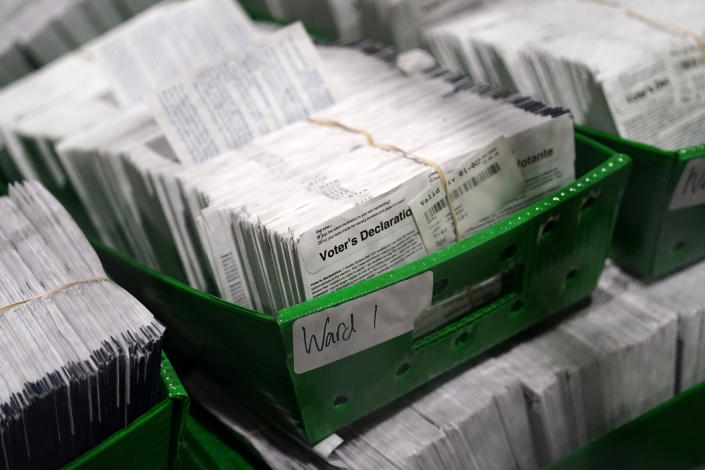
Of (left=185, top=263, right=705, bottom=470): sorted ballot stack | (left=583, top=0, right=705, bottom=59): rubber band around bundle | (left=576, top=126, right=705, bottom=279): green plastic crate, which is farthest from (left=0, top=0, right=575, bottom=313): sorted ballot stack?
(left=583, top=0, right=705, bottom=59): rubber band around bundle

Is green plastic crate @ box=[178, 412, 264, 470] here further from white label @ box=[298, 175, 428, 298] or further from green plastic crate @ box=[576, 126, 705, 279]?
green plastic crate @ box=[576, 126, 705, 279]

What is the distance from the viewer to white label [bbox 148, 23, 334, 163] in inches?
42.5

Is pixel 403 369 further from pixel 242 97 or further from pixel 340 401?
pixel 242 97

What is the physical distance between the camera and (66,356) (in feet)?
2.54

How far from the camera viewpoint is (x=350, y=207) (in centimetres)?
89

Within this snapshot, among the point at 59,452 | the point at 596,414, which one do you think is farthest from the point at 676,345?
the point at 59,452

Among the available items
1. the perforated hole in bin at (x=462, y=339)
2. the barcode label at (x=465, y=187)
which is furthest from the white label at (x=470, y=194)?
the perforated hole in bin at (x=462, y=339)

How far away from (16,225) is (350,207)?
1.48ft

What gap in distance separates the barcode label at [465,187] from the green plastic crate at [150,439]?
0.39 m

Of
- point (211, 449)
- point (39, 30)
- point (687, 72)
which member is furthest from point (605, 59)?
point (39, 30)

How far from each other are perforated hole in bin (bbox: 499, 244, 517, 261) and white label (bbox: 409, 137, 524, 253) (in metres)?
0.06

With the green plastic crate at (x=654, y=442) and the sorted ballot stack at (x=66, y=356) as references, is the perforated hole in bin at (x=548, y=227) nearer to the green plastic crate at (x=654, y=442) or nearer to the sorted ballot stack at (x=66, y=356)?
the green plastic crate at (x=654, y=442)

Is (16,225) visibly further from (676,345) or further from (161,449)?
(676,345)

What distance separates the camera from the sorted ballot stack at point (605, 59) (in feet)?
3.76
